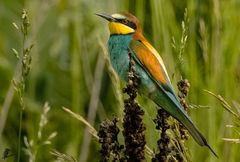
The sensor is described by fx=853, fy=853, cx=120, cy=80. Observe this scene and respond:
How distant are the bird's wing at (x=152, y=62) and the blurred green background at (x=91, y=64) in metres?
0.19

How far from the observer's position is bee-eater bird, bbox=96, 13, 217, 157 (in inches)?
86.0

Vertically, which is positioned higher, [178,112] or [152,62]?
[152,62]

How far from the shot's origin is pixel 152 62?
239 cm

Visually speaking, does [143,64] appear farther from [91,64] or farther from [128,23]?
[91,64]

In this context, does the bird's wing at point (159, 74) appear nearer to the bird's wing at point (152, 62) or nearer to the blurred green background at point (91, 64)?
the bird's wing at point (152, 62)

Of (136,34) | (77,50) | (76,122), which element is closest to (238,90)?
(136,34)

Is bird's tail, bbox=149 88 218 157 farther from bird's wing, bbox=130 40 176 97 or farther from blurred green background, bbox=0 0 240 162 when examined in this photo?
blurred green background, bbox=0 0 240 162

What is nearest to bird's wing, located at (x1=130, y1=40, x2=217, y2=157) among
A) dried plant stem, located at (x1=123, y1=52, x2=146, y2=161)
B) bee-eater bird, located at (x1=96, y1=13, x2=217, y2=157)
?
bee-eater bird, located at (x1=96, y1=13, x2=217, y2=157)

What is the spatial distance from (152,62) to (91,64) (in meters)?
2.29

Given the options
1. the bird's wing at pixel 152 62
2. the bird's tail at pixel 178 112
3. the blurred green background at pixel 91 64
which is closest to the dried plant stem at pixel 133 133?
the bird's tail at pixel 178 112

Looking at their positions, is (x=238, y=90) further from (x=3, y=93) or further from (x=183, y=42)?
(x=3, y=93)

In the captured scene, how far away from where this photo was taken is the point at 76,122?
13.6 ft

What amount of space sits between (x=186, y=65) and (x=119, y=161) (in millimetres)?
820

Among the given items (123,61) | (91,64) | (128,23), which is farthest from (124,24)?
(91,64)
